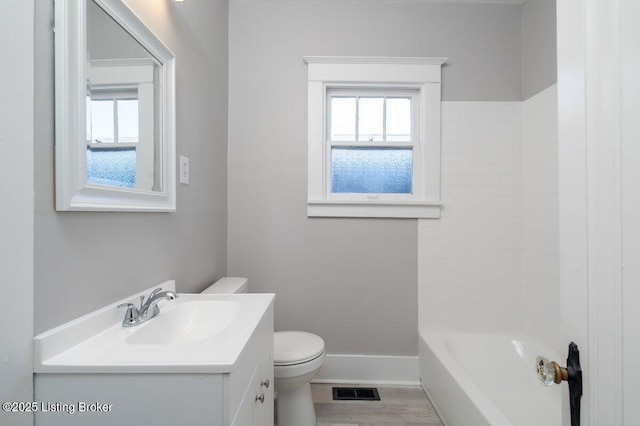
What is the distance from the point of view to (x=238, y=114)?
2.10m

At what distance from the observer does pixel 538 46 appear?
76.3 inches

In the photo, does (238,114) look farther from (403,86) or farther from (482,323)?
(482,323)

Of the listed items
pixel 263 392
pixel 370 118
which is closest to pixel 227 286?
pixel 263 392

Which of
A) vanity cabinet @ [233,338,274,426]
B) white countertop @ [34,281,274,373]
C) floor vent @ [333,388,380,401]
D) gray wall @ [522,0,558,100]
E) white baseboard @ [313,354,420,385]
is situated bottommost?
floor vent @ [333,388,380,401]

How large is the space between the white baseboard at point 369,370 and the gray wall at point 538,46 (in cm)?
212

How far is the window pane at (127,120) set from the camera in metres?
1.00

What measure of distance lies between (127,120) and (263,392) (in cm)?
113

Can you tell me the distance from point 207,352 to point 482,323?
2.08 meters

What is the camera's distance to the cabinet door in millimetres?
958

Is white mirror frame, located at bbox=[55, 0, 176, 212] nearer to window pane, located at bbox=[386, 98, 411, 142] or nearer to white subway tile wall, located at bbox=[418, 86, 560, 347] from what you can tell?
window pane, located at bbox=[386, 98, 411, 142]

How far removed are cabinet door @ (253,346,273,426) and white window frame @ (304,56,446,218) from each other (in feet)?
3.73

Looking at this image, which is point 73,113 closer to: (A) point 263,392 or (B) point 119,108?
(B) point 119,108

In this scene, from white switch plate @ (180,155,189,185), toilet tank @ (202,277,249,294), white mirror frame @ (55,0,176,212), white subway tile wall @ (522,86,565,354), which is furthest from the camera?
white subway tile wall @ (522,86,565,354)

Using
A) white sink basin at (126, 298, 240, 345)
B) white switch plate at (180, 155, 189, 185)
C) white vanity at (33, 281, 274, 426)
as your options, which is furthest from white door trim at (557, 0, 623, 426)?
white switch plate at (180, 155, 189, 185)
